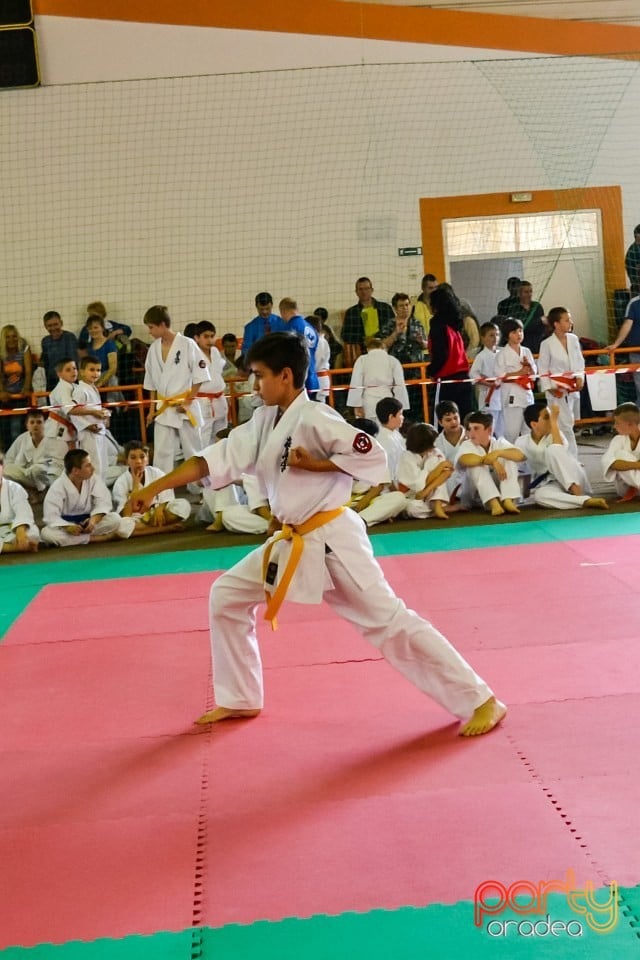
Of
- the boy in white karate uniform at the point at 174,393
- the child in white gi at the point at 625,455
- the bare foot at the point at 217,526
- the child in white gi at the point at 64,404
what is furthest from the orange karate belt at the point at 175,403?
the child in white gi at the point at 625,455

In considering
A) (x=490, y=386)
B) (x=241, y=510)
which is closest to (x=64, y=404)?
(x=241, y=510)

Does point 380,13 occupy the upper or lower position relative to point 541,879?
upper

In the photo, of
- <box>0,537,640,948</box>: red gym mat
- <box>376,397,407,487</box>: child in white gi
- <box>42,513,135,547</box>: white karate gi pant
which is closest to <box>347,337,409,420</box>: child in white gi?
<box>376,397,407,487</box>: child in white gi

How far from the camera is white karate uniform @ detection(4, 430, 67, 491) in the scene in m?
10.4

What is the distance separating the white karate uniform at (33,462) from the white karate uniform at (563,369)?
194 inches

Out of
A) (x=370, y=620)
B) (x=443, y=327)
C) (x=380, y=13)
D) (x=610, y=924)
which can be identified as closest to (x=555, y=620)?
(x=370, y=620)

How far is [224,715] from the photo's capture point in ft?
13.2

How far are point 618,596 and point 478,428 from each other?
10.2 ft

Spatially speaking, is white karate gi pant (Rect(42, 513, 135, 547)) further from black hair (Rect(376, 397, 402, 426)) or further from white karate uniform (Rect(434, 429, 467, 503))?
white karate uniform (Rect(434, 429, 467, 503))

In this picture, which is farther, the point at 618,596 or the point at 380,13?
the point at 380,13

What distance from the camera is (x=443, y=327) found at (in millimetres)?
9328

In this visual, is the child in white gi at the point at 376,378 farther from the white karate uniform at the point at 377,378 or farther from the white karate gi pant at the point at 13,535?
the white karate gi pant at the point at 13,535

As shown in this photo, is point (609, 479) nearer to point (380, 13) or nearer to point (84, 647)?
point (84, 647)

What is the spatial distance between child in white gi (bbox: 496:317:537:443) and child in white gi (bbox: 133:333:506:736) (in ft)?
21.5
